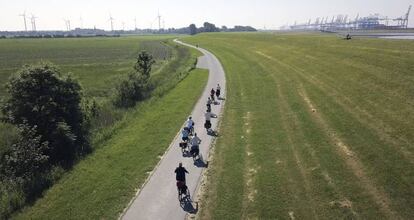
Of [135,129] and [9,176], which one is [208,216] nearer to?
[9,176]

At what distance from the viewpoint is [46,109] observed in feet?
85.0

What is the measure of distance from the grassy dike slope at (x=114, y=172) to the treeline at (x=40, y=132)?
1.18 m

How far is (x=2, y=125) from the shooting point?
29125 mm

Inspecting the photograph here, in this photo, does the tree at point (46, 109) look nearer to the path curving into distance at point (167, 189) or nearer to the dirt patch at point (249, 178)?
the path curving into distance at point (167, 189)

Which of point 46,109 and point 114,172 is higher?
point 46,109

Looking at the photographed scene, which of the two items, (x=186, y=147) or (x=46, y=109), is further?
(x=46, y=109)

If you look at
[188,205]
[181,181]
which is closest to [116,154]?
[181,181]

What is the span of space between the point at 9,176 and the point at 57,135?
4.43 m

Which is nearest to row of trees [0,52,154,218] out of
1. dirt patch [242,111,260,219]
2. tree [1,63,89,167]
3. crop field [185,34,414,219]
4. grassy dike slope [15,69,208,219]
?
tree [1,63,89,167]

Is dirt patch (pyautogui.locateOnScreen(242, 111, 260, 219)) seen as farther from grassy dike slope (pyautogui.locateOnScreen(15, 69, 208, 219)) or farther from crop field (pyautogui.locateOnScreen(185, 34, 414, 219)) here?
grassy dike slope (pyautogui.locateOnScreen(15, 69, 208, 219))

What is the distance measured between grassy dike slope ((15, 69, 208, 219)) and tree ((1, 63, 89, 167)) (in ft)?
7.60

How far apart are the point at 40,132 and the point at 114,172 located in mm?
7430

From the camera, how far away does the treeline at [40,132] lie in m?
20.7

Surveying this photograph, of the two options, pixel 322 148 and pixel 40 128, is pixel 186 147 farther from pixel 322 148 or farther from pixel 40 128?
pixel 40 128
